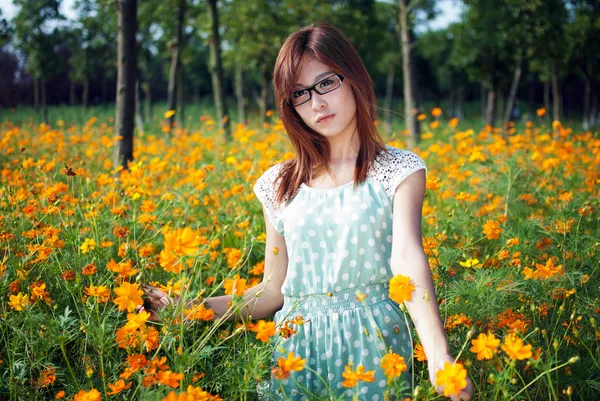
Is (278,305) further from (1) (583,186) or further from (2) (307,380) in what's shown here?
(1) (583,186)

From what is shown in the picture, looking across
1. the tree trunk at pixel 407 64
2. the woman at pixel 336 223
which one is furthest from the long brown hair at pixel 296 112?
the tree trunk at pixel 407 64

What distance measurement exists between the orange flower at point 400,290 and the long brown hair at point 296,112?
0.51m

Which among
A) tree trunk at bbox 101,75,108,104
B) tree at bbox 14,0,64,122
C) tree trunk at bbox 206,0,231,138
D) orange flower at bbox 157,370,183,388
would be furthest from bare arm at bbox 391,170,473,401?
tree trunk at bbox 101,75,108,104

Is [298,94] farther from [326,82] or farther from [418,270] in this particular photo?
[418,270]

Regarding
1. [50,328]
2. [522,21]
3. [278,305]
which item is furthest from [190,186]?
[522,21]

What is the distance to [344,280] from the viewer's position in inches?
62.7

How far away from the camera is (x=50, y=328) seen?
1475 millimetres

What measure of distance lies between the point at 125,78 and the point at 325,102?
2.70 meters

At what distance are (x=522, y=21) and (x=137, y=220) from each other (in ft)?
35.3

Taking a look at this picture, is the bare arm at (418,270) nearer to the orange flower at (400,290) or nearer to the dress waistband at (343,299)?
the orange flower at (400,290)

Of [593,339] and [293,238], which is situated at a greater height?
[293,238]

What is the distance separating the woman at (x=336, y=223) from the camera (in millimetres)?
1546

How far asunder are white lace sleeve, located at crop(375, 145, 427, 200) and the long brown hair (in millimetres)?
55

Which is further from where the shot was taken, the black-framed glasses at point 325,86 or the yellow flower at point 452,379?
the black-framed glasses at point 325,86
